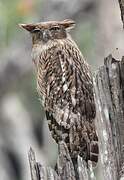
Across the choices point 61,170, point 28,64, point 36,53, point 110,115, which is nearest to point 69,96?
point 110,115

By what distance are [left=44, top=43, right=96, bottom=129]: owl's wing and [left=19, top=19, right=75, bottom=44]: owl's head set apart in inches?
5.8

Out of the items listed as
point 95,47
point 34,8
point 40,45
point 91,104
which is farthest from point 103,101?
point 34,8

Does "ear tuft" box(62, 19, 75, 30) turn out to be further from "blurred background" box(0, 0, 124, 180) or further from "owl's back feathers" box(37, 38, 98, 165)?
"blurred background" box(0, 0, 124, 180)

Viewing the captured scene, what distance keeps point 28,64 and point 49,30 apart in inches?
246

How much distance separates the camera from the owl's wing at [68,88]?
7.48m

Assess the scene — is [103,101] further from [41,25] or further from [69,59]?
[41,25]

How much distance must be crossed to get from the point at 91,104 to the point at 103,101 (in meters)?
0.25

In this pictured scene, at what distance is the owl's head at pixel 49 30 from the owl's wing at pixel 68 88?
0.15m

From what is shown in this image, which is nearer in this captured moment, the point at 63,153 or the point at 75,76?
the point at 63,153

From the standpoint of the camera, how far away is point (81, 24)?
15766 millimetres

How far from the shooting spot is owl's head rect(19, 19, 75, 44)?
26.1 ft

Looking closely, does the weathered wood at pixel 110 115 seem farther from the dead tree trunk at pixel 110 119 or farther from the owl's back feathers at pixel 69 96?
the owl's back feathers at pixel 69 96

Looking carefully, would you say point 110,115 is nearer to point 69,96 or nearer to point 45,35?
point 69,96

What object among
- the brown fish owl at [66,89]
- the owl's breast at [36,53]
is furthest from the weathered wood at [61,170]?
the owl's breast at [36,53]
